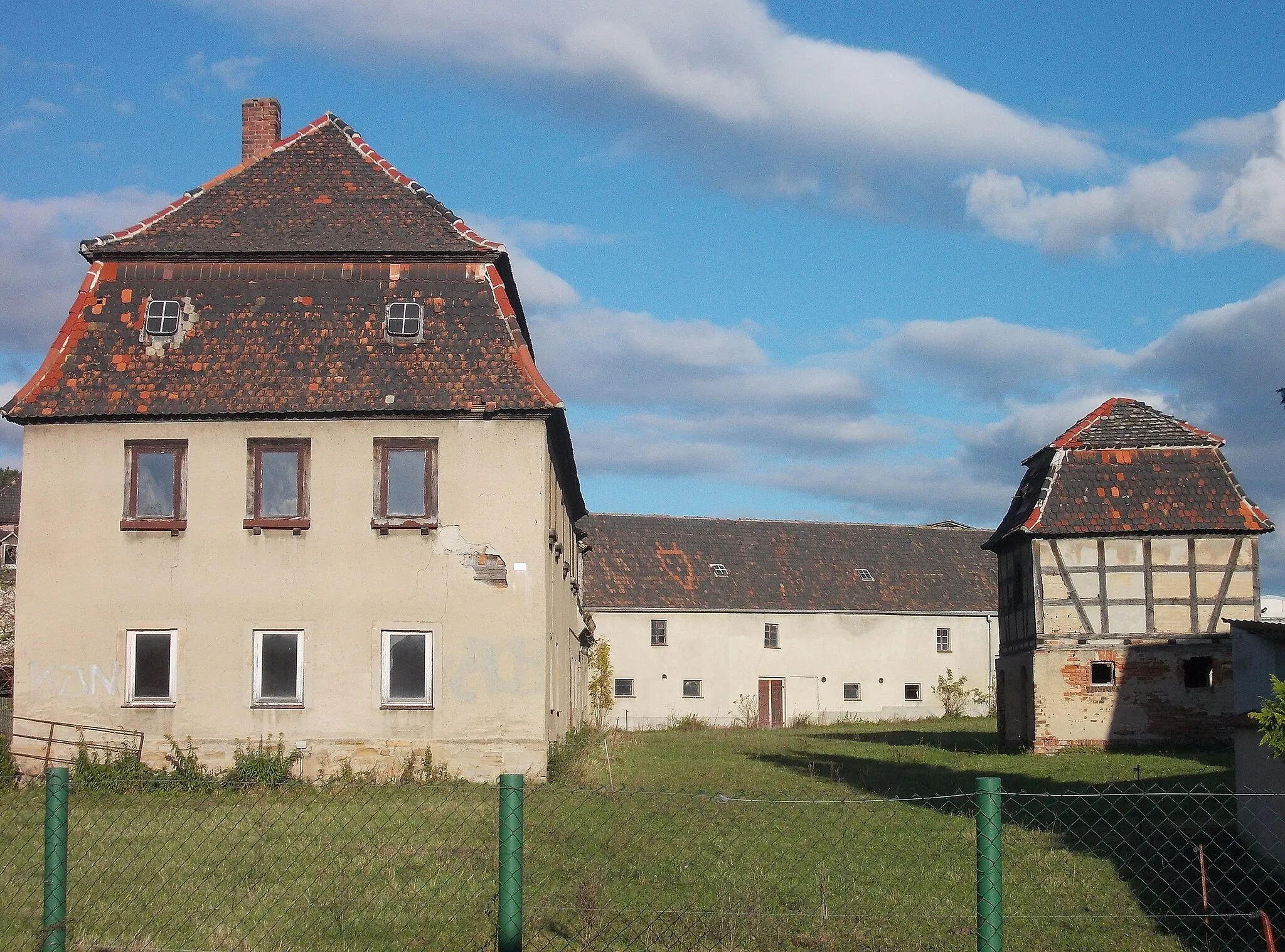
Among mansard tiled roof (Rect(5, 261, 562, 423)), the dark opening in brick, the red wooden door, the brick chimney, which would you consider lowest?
the red wooden door

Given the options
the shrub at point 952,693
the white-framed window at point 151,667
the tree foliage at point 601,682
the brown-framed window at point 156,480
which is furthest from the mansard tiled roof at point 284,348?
the shrub at point 952,693

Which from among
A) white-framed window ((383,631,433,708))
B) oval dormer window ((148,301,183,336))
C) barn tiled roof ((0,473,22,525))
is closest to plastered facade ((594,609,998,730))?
white-framed window ((383,631,433,708))

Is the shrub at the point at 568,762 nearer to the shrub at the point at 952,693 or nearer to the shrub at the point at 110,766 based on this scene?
the shrub at the point at 110,766

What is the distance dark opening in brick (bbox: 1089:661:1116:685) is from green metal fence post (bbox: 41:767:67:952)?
26437mm

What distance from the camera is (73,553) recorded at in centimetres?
2197

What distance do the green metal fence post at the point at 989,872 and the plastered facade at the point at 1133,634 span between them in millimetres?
23995

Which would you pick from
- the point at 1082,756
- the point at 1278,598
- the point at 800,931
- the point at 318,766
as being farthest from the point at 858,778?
the point at 1278,598

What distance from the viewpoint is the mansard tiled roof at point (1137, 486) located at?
30.3 metres

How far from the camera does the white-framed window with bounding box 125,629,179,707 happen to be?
850 inches

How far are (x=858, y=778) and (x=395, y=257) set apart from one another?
1241 centimetres

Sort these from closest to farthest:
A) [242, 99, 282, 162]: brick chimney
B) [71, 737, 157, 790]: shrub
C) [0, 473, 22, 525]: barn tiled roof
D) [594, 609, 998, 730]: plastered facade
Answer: [71, 737, 157, 790]: shrub → [242, 99, 282, 162]: brick chimney → [594, 609, 998, 730]: plastered facade → [0, 473, 22, 525]: barn tiled roof

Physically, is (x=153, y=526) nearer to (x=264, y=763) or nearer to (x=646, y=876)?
(x=264, y=763)

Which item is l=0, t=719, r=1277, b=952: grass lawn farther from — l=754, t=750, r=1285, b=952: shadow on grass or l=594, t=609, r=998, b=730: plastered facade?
l=594, t=609, r=998, b=730: plastered facade

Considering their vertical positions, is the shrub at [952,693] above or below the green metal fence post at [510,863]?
below
